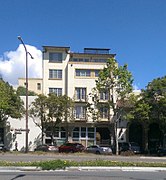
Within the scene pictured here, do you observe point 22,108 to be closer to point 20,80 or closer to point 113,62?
point 113,62

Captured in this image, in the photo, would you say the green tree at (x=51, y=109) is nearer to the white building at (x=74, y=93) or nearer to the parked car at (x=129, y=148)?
the white building at (x=74, y=93)

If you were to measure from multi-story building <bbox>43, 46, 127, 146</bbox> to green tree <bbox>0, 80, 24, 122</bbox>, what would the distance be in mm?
10069

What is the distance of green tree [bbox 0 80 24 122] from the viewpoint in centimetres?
4628

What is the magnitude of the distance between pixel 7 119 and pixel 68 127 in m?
9.82

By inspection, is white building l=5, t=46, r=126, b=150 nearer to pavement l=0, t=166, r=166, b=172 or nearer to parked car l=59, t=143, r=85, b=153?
parked car l=59, t=143, r=85, b=153

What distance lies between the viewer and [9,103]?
162 ft

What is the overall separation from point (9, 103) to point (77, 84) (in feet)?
50.1

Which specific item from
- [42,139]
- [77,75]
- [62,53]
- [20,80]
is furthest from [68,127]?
[20,80]

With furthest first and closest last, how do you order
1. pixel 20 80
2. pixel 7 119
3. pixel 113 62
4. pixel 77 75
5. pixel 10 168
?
1. pixel 20 80
2. pixel 77 75
3. pixel 7 119
4. pixel 113 62
5. pixel 10 168

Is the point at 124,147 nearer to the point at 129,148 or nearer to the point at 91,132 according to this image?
the point at 129,148

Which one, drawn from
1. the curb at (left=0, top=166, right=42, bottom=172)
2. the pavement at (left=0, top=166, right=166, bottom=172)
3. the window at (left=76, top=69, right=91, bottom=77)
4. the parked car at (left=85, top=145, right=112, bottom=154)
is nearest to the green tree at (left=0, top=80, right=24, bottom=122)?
the parked car at (left=85, top=145, right=112, bottom=154)

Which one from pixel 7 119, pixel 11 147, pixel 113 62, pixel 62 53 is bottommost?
pixel 11 147

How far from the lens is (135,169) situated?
20.3 meters

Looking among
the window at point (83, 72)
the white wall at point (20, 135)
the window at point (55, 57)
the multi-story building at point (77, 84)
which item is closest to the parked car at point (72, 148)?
the multi-story building at point (77, 84)
